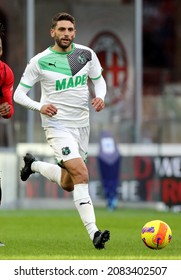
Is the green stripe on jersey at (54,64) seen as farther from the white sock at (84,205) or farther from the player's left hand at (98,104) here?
the white sock at (84,205)

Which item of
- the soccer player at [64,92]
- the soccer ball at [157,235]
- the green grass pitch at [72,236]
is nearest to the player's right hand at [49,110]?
the soccer player at [64,92]

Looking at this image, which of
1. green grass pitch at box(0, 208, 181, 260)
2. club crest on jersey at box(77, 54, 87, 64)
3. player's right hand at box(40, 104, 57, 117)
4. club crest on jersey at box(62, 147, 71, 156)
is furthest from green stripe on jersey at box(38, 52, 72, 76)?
green grass pitch at box(0, 208, 181, 260)

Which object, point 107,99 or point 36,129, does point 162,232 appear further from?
point 107,99

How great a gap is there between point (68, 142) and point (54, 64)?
895 millimetres

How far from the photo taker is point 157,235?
13195 mm

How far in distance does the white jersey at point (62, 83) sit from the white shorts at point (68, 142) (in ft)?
0.23

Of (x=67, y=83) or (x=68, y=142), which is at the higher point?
(x=67, y=83)

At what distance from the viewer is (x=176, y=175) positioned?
23.5m

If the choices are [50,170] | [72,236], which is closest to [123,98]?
[72,236]

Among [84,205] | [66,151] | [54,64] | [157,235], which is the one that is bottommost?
[157,235]

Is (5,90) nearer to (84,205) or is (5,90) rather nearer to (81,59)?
(81,59)

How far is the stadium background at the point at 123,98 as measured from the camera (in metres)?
24.1

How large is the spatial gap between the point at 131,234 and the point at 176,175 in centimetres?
710
